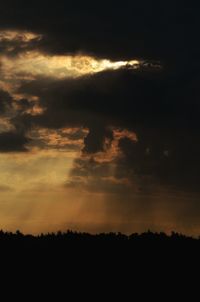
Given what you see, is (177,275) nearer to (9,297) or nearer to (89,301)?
(89,301)

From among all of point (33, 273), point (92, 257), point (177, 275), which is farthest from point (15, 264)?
point (177, 275)

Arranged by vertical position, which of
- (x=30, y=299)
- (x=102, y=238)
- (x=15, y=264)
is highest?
(x=102, y=238)

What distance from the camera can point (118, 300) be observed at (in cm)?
9169

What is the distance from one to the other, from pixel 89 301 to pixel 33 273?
29.9ft

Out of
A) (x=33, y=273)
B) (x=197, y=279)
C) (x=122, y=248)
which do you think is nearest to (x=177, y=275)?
(x=197, y=279)

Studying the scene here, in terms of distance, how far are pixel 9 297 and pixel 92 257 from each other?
1582cm

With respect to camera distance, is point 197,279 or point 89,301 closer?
point 89,301

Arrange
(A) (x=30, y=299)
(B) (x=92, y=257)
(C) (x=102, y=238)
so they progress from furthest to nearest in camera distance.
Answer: (C) (x=102, y=238), (B) (x=92, y=257), (A) (x=30, y=299)

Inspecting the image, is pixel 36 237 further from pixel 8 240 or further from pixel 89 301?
pixel 89 301

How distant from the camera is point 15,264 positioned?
9738 centimetres

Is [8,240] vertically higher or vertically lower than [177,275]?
higher

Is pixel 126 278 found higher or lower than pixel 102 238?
lower

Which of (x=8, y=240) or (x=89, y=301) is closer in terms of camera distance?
(x=89, y=301)

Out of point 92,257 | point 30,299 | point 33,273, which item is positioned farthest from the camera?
point 92,257
